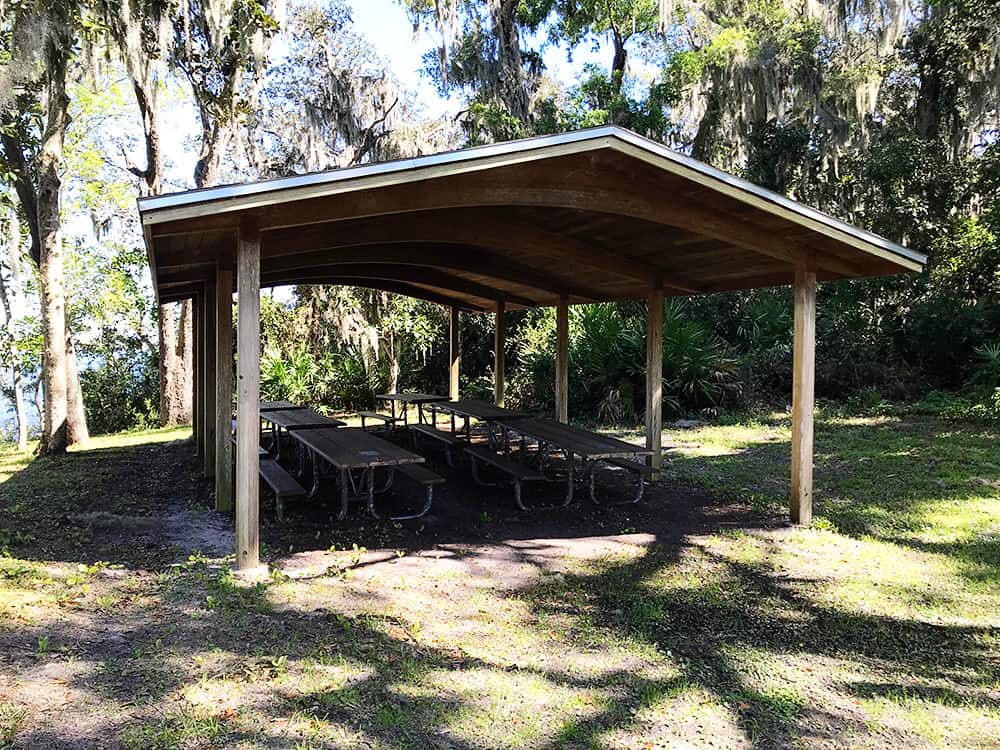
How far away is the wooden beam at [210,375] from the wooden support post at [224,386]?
1.17 meters

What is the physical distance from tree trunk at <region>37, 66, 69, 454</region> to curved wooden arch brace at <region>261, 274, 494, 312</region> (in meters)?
→ 2.99

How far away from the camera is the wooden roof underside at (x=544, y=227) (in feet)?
14.3

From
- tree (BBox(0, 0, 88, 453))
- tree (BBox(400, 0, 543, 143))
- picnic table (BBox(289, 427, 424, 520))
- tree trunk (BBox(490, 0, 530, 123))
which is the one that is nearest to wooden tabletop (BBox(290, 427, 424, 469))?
picnic table (BBox(289, 427, 424, 520))

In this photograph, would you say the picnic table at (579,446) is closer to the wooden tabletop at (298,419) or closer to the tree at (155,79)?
the wooden tabletop at (298,419)

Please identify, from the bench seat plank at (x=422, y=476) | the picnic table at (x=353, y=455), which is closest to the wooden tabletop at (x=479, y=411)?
the picnic table at (x=353, y=455)

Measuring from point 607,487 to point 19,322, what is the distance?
16657 mm

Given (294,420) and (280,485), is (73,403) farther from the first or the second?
(280,485)

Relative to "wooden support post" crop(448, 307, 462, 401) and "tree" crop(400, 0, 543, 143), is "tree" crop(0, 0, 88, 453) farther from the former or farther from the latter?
"tree" crop(400, 0, 543, 143)

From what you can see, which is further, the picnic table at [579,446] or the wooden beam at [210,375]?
the wooden beam at [210,375]

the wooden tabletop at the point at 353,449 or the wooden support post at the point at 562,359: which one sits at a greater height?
the wooden support post at the point at 562,359

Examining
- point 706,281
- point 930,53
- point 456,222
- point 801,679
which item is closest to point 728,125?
point 930,53

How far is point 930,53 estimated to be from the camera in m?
14.2

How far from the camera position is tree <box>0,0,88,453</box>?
325 inches

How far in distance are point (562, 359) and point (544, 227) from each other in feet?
10.3
